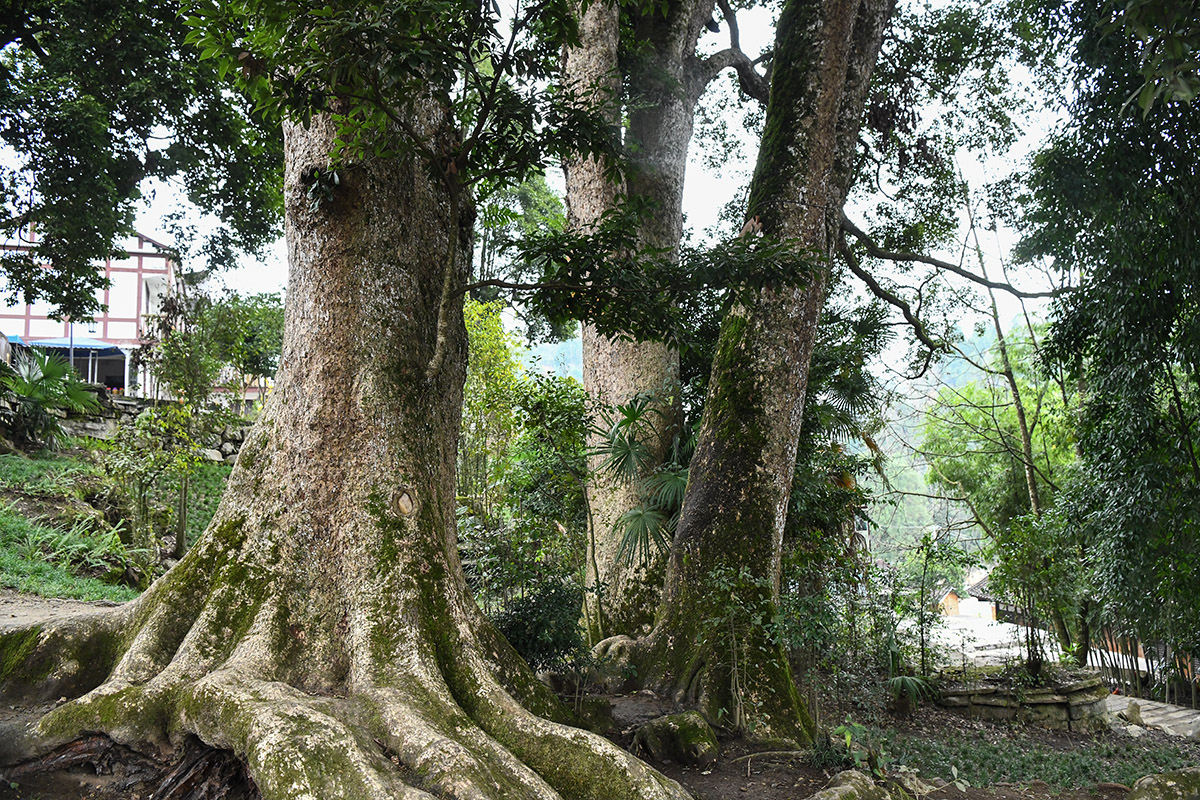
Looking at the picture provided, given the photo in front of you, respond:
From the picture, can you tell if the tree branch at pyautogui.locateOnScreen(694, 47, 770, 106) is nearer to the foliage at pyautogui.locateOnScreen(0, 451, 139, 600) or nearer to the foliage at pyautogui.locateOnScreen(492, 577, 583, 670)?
the foliage at pyautogui.locateOnScreen(492, 577, 583, 670)

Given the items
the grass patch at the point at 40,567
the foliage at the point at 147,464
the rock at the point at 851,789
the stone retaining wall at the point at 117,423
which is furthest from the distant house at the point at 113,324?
the rock at the point at 851,789

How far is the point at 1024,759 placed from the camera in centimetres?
628

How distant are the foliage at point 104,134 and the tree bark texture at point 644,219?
3319 millimetres

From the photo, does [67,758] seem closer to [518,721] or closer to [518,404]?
[518,721]

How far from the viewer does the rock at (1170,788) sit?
432 cm

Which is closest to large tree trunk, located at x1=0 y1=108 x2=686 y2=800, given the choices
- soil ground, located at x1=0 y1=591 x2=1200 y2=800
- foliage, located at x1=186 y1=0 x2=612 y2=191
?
soil ground, located at x1=0 y1=591 x2=1200 y2=800

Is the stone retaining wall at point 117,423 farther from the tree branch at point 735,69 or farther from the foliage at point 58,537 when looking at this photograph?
the tree branch at point 735,69

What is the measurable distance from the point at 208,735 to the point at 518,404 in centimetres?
396

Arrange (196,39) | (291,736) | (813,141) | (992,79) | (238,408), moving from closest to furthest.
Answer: (291,736)
(196,39)
(813,141)
(992,79)
(238,408)

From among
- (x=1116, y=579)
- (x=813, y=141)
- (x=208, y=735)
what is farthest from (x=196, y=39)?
(x=1116, y=579)

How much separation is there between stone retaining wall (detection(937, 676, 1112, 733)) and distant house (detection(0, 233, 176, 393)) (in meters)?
18.3

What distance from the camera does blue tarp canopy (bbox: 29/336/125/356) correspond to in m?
18.1

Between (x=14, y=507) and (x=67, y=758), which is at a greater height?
(x=14, y=507)

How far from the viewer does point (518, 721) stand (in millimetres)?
3561
